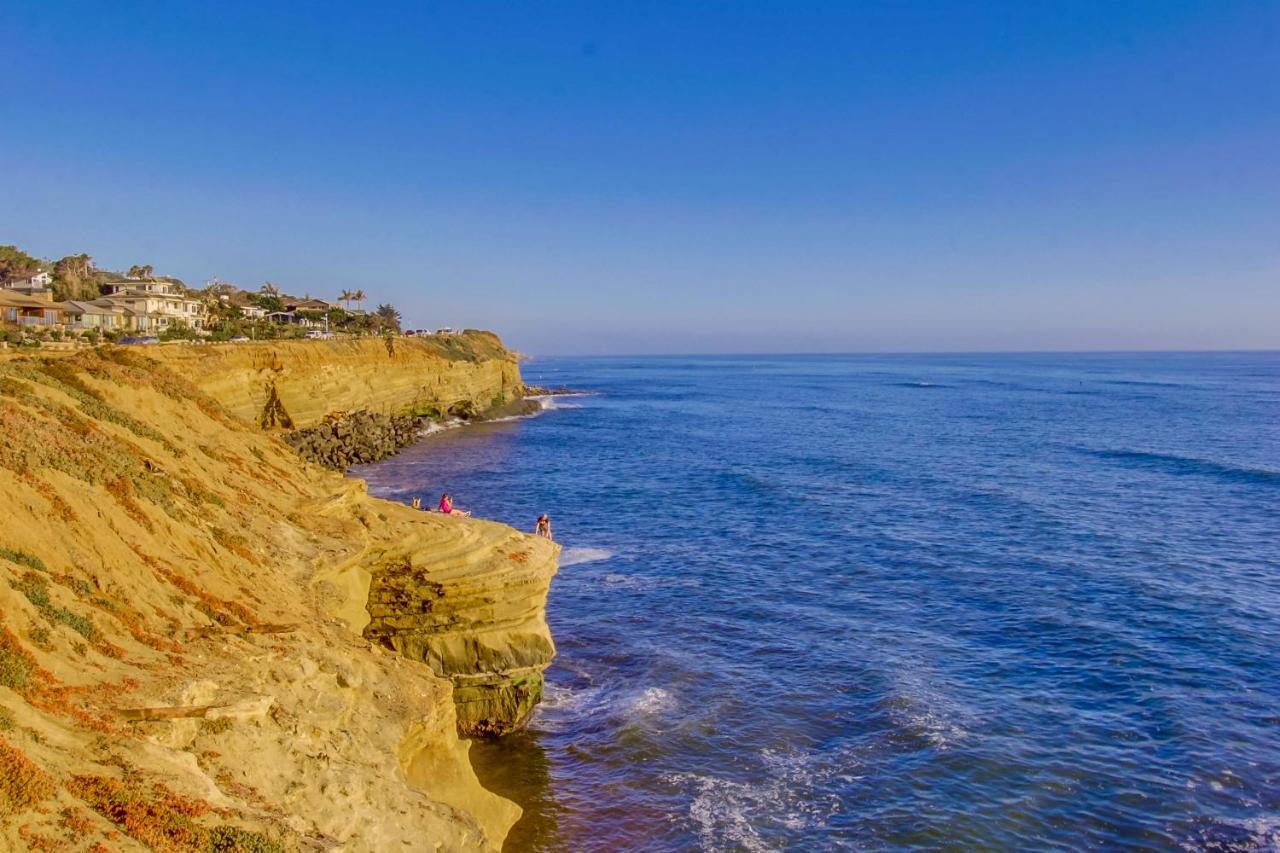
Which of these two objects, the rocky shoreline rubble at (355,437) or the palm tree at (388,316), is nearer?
the rocky shoreline rubble at (355,437)

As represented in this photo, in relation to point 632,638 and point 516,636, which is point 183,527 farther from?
point 632,638

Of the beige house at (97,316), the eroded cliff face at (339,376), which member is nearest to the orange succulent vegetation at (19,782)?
the eroded cliff face at (339,376)

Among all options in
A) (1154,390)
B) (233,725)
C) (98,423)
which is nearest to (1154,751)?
(233,725)

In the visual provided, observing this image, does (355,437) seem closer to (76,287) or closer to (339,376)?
(339,376)

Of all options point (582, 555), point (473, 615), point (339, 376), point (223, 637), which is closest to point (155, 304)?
point (339, 376)

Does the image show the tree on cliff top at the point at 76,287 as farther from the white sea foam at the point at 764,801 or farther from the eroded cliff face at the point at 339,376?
the white sea foam at the point at 764,801

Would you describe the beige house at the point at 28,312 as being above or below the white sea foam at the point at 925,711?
above
